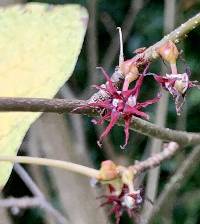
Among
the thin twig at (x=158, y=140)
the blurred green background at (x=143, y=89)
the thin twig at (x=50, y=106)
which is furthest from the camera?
the blurred green background at (x=143, y=89)

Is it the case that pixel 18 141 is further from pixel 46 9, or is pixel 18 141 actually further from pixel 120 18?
pixel 120 18

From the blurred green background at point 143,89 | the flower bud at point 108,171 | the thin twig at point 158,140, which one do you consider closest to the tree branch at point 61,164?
the flower bud at point 108,171

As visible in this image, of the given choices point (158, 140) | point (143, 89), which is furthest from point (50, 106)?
point (143, 89)

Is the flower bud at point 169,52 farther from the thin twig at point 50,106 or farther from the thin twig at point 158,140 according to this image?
the thin twig at point 158,140

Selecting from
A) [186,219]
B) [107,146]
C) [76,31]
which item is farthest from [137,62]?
[186,219]

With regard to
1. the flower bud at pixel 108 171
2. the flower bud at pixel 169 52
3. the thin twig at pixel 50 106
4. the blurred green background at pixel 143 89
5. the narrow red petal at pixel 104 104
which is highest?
the flower bud at pixel 169 52

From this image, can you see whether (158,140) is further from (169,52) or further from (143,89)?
(169,52)
